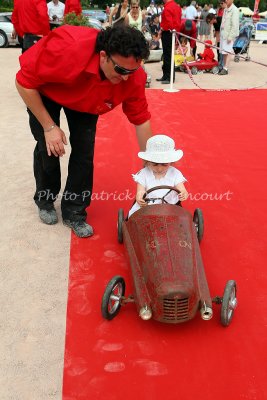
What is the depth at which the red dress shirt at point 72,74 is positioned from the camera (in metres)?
3.03

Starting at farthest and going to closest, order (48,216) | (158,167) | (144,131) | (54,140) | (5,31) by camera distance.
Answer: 1. (5,31)
2. (48,216)
3. (144,131)
4. (158,167)
5. (54,140)

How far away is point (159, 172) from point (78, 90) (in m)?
0.89

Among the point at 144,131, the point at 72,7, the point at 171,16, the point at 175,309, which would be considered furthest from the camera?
the point at 171,16

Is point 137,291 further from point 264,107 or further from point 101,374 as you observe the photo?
point 264,107

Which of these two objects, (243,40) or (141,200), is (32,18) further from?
(243,40)

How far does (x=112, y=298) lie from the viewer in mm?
2934

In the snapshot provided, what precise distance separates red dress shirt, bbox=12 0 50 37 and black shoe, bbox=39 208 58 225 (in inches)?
173

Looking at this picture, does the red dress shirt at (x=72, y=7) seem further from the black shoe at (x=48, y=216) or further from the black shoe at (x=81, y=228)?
the black shoe at (x=81, y=228)

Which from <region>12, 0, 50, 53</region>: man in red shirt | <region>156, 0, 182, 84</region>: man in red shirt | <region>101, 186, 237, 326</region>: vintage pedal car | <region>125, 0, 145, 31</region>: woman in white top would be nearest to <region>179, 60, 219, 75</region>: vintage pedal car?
<region>156, 0, 182, 84</region>: man in red shirt

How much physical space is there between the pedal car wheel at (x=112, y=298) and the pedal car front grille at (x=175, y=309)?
0.36 m

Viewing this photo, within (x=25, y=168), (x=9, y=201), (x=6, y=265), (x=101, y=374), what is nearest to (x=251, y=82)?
(x=25, y=168)

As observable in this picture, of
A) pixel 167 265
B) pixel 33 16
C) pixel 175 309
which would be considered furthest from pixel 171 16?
pixel 175 309

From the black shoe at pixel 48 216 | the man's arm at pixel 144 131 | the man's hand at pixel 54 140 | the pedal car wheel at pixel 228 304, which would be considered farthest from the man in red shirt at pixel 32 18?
the pedal car wheel at pixel 228 304

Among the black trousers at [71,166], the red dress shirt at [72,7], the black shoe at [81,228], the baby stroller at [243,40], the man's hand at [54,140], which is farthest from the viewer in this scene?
the baby stroller at [243,40]
